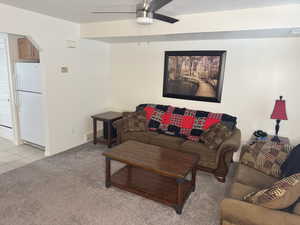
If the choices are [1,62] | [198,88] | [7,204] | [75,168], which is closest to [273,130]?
[198,88]

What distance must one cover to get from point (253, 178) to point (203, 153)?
0.94 metres

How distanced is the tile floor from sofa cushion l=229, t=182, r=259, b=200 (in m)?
3.30

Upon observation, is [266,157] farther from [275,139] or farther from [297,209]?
[297,209]

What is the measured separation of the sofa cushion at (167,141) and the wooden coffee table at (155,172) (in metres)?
0.54

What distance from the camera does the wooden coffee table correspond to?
2.36 m

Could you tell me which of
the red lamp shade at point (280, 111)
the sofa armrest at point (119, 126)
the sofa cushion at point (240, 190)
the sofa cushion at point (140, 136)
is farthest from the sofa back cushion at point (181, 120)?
the sofa cushion at point (240, 190)

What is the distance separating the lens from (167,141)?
350 centimetres

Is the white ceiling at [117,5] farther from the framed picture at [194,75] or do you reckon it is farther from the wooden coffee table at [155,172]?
the wooden coffee table at [155,172]

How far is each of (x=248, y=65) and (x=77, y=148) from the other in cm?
363

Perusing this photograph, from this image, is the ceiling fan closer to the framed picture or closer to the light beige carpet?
the framed picture

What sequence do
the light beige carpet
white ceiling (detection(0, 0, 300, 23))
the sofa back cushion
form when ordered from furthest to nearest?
the sofa back cushion → white ceiling (detection(0, 0, 300, 23)) → the light beige carpet

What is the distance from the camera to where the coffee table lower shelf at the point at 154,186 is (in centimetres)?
240

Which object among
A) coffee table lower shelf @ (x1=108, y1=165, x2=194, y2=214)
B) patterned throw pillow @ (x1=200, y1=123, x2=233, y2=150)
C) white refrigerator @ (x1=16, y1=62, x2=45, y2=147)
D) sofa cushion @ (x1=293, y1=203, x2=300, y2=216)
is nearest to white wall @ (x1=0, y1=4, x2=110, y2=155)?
white refrigerator @ (x1=16, y1=62, x2=45, y2=147)

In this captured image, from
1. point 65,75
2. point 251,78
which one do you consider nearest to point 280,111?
point 251,78
